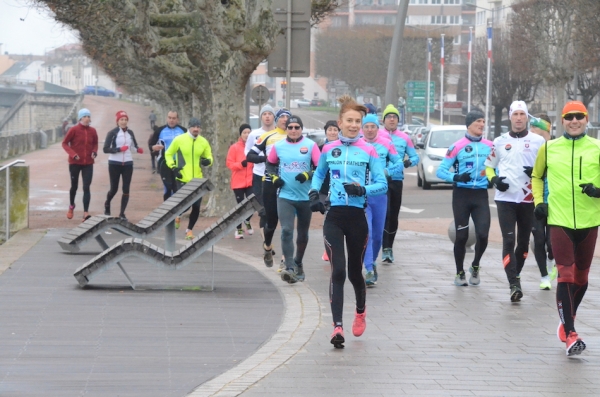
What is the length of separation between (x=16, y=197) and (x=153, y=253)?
6.02m

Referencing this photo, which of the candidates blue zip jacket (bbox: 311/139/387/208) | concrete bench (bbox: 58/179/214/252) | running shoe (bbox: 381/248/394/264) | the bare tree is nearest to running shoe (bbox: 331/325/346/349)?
blue zip jacket (bbox: 311/139/387/208)

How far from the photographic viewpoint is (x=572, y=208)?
26.2ft

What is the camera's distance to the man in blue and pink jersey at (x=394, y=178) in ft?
42.1

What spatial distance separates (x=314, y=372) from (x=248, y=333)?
149 centimetres

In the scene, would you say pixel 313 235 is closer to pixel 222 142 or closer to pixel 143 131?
pixel 222 142

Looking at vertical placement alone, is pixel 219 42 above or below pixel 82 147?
above

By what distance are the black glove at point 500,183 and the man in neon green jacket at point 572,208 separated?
2.09 meters

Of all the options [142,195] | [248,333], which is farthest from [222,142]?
[248,333]

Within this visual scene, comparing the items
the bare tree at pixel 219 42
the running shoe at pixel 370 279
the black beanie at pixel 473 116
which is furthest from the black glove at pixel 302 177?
the bare tree at pixel 219 42

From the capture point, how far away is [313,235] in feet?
54.7

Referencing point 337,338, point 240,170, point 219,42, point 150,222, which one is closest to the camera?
point 337,338

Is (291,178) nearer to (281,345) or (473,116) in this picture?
(473,116)

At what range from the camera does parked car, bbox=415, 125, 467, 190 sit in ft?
94.5

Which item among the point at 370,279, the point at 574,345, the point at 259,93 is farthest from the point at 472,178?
the point at 259,93
